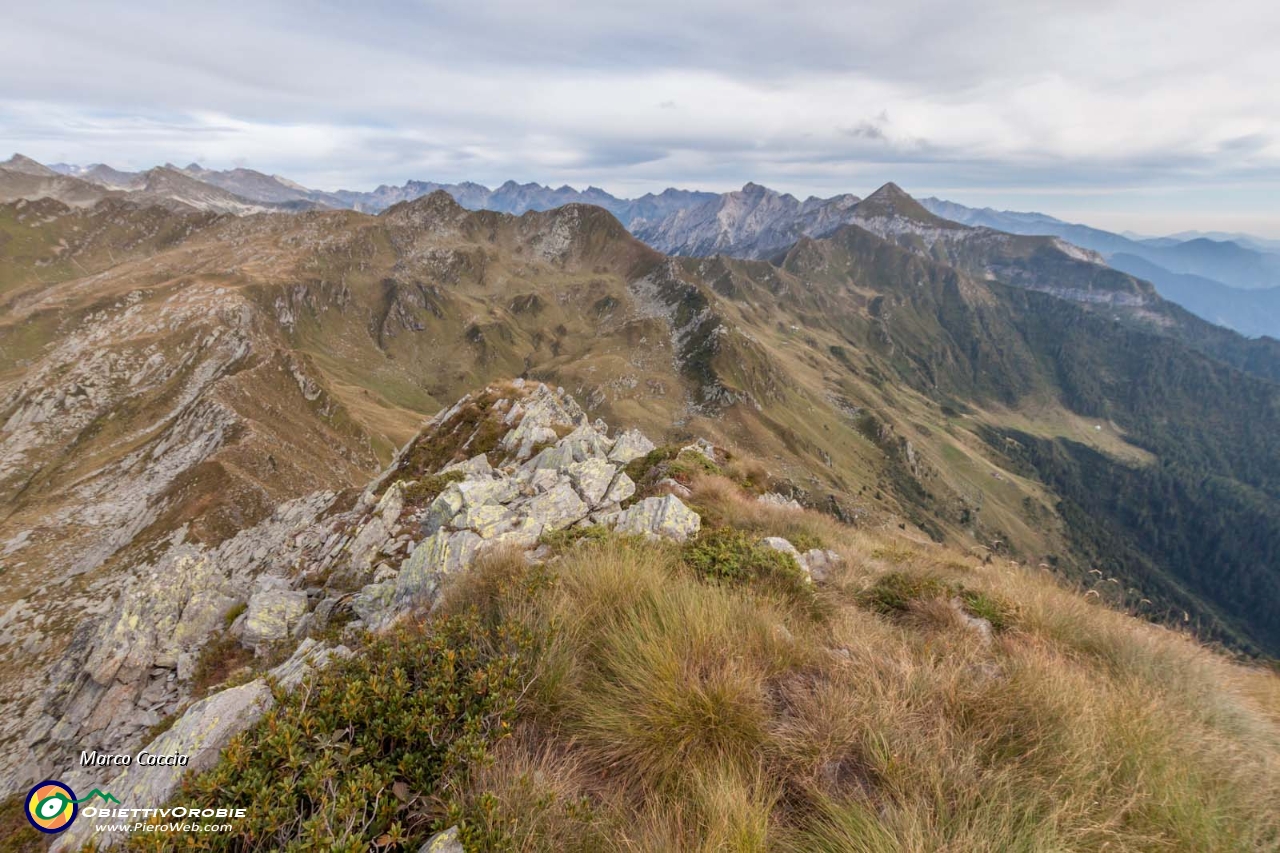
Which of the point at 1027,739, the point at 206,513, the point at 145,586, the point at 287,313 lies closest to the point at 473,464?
the point at 145,586

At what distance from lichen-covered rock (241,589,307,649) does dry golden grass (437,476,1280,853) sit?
36.9 ft

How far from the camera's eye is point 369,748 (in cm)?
423

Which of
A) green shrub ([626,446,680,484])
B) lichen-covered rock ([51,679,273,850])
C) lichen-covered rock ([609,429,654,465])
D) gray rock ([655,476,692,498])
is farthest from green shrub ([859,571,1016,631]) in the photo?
lichen-covered rock ([609,429,654,465])

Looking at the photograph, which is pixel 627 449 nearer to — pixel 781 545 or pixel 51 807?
pixel 781 545

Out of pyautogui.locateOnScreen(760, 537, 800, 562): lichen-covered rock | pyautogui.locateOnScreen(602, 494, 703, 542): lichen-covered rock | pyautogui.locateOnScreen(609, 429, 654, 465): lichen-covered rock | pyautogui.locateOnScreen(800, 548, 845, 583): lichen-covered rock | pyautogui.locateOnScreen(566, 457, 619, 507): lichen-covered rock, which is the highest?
pyautogui.locateOnScreen(760, 537, 800, 562): lichen-covered rock

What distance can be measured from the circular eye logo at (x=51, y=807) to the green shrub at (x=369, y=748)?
7.77ft

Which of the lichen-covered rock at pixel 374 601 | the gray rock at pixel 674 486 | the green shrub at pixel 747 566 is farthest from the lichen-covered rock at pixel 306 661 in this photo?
the gray rock at pixel 674 486

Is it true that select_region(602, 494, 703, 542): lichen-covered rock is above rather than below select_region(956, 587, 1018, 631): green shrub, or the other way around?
below

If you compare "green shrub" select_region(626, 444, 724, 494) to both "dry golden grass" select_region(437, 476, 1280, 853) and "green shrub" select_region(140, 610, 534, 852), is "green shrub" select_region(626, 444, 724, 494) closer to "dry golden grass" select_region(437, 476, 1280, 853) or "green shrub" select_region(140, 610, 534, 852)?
"dry golden grass" select_region(437, 476, 1280, 853)

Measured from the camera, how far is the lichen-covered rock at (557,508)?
1359cm

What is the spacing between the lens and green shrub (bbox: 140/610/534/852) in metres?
3.55

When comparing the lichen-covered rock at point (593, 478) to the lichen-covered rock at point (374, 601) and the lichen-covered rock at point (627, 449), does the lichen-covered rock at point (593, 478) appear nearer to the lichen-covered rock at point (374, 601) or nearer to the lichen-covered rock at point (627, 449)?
the lichen-covered rock at point (627, 449)

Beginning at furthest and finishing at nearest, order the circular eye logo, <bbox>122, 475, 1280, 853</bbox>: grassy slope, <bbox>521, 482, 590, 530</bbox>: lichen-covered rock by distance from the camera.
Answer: <bbox>521, 482, 590, 530</bbox>: lichen-covered rock → the circular eye logo → <bbox>122, 475, 1280, 853</bbox>: grassy slope

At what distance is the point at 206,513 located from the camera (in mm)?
46250
